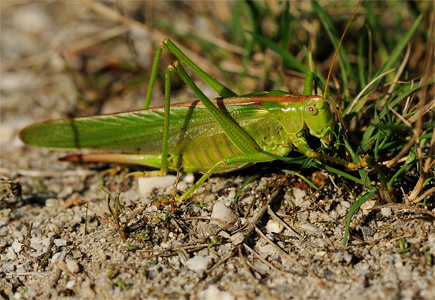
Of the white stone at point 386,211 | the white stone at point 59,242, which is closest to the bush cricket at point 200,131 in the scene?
the white stone at point 386,211

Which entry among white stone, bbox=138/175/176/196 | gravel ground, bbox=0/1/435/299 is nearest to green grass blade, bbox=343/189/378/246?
gravel ground, bbox=0/1/435/299

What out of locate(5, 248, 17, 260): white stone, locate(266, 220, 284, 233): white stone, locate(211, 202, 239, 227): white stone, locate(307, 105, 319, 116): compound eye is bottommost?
locate(5, 248, 17, 260): white stone

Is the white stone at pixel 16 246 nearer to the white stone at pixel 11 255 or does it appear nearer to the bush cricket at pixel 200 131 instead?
the white stone at pixel 11 255

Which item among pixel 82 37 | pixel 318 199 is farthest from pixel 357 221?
pixel 82 37

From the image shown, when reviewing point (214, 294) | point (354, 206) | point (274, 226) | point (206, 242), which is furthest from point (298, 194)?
point (214, 294)

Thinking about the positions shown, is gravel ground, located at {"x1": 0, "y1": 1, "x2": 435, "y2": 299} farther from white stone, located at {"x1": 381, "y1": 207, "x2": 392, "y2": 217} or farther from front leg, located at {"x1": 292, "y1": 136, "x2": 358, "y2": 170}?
front leg, located at {"x1": 292, "y1": 136, "x2": 358, "y2": 170}

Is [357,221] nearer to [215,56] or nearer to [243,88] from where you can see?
[243,88]
